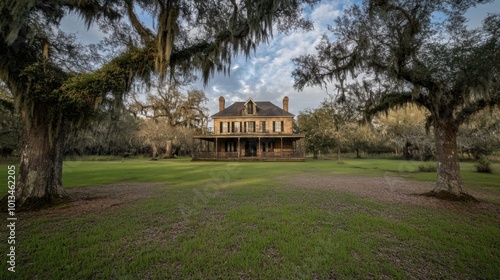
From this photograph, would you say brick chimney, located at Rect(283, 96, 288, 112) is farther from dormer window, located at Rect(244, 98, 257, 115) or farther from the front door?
the front door

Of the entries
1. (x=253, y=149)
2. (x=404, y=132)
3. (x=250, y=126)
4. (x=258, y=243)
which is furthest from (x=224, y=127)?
(x=258, y=243)

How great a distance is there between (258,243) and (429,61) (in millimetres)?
6680

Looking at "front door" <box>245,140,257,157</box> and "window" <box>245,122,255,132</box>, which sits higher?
"window" <box>245,122,255,132</box>

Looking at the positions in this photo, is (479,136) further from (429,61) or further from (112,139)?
(112,139)

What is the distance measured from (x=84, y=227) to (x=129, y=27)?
20.8ft

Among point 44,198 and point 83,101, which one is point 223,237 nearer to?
point 83,101

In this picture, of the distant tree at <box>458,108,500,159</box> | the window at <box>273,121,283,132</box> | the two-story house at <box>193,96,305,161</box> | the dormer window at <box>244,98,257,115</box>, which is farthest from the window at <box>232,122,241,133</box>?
the distant tree at <box>458,108,500,159</box>

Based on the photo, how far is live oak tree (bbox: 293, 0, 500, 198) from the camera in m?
5.14

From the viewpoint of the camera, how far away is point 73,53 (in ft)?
21.4

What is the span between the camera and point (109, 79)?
548 cm

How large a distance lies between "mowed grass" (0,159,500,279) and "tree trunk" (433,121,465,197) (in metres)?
1.15

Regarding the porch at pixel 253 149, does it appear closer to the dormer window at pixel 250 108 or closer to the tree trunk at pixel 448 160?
the dormer window at pixel 250 108

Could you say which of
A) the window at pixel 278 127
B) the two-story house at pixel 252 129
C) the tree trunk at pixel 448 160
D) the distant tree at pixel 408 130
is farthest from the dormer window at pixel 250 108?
the tree trunk at pixel 448 160

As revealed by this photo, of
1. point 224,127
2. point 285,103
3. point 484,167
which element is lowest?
point 484,167
